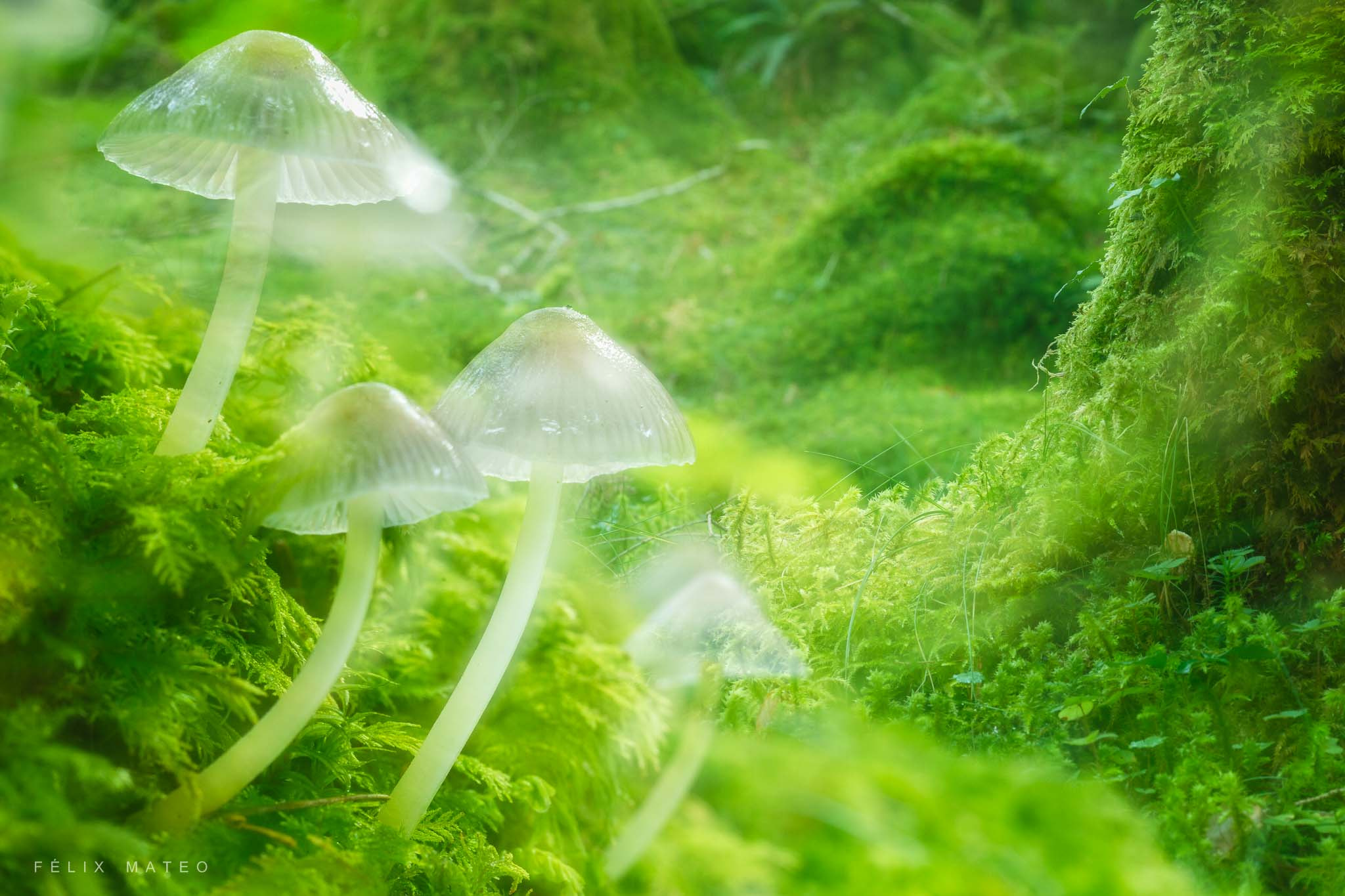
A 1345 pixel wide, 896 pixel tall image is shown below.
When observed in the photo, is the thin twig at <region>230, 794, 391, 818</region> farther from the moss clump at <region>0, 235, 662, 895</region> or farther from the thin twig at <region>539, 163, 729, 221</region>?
the thin twig at <region>539, 163, 729, 221</region>

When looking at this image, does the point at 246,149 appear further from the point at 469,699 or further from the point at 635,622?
the point at 635,622

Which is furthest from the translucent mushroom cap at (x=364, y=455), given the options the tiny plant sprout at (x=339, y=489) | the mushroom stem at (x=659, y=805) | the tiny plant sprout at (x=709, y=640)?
the tiny plant sprout at (x=709, y=640)

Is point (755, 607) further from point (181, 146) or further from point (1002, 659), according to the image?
point (181, 146)

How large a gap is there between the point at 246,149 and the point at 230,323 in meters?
0.34

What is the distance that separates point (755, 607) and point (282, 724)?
1.13m

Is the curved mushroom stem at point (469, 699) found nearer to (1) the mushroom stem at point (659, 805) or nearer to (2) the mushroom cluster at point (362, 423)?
(2) the mushroom cluster at point (362, 423)

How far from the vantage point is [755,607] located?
2.18 meters

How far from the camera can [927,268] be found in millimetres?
5461

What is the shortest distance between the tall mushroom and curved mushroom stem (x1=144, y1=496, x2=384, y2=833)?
1.63 feet

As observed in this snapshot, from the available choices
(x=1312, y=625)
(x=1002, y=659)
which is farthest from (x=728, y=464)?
(x=1312, y=625)

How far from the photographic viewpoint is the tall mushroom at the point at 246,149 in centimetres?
150

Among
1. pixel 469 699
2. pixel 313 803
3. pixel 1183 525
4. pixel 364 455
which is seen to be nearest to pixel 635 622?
pixel 469 699

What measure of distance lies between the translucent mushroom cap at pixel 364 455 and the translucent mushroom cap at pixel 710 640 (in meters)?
0.74

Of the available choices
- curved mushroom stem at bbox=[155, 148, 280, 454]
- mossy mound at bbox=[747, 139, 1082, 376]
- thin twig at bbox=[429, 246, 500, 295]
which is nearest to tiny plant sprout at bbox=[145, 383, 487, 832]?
curved mushroom stem at bbox=[155, 148, 280, 454]
